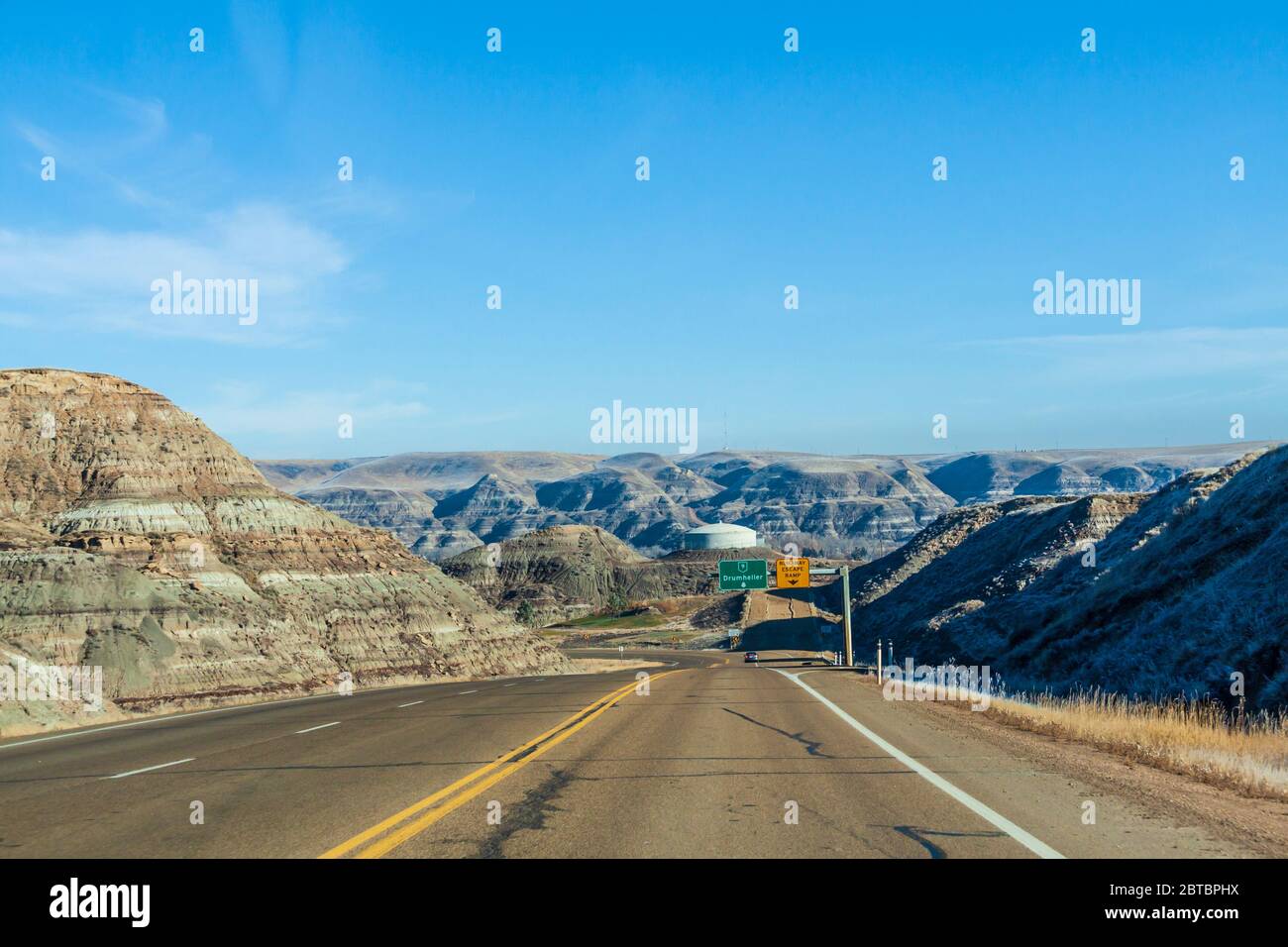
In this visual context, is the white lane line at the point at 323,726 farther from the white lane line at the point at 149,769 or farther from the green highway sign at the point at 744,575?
the green highway sign at the point at 744,575

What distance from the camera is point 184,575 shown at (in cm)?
4850

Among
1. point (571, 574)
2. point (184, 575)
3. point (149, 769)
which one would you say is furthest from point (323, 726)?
point (571, 574)

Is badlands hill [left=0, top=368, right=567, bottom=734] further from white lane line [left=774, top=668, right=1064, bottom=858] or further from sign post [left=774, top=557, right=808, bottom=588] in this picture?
white lane line [left=774, top=668, right=1064, bottom=858]

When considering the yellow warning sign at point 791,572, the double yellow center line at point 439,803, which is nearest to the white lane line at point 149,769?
the double yellow center line at point 439,803

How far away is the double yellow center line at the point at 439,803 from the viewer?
831cm

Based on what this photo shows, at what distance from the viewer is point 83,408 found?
6047 cm

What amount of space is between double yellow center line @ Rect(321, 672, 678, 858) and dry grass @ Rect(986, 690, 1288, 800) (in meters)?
7.60

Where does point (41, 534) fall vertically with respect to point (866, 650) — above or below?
above

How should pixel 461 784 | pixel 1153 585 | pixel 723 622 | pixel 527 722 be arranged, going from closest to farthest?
pixel 461 784 → pixel 527 722 → pixel 1153 585 → pixel 723 622

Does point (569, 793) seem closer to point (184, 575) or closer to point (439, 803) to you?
point (439, 803)

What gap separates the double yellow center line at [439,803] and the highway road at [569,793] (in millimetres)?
35
